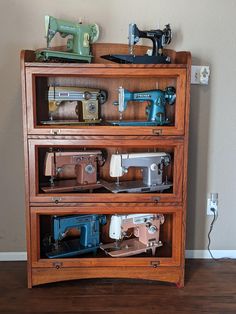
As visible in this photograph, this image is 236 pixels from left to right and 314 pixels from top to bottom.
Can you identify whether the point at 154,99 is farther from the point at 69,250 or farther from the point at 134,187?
the point at 69,250

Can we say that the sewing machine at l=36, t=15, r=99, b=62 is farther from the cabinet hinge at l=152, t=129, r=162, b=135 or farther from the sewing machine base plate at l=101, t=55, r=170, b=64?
the cabinet hinge at l=152, t=129, r=162, b=135

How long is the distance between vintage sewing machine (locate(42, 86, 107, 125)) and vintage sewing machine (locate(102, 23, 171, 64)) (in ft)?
0.76

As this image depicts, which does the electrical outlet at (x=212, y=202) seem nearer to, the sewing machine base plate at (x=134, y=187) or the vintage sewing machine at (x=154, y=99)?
the sewing machine base plate at (x=134, y=187)

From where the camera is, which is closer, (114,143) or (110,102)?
(114,143)

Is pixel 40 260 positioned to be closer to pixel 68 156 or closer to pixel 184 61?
pixel 68 156

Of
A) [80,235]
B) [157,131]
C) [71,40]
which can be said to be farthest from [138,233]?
[71,40]

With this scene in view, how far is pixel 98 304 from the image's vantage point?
1977 millimetres

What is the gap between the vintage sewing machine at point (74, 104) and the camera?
82.8 inches

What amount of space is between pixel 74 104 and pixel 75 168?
0.38m

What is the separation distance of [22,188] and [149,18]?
1.30 metres

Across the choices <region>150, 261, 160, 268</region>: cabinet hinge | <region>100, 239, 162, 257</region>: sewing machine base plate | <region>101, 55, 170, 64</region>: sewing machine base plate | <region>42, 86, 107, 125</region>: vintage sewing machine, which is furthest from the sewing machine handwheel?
<region>150, 261, 160, 268</region>: cabinet hinge

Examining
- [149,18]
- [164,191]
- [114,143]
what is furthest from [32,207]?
[149,18]

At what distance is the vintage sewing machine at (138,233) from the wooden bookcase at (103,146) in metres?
0.06

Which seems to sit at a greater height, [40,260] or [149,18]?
[149,18]
